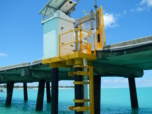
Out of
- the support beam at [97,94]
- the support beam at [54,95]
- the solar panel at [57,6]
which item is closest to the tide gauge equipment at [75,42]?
the solar panel at [57,6]

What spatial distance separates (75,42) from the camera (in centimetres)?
1198


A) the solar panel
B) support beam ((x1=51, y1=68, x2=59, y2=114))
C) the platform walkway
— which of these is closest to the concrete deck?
the platform walkway

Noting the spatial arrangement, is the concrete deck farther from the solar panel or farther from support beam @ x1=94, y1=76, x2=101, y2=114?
the solar panel

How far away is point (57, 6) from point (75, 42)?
3.53 m

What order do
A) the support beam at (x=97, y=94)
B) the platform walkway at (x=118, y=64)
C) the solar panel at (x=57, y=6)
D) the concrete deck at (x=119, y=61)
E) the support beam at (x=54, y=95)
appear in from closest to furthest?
the concrete deck at (x=119, y=61), the platform walkway at (x=118, y=64), the support beam at (x=54, y=95), the solar panel at (x=57, y=6), the support beam at (x=97, y=94)

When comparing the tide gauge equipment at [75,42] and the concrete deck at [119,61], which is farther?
the tide gauge equipment at [75,42]

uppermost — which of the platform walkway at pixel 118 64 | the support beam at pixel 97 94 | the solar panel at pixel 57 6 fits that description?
the solar panel at pixel 57 6

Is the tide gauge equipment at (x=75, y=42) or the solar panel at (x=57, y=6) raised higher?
the solar panel at (x=57, y=6)

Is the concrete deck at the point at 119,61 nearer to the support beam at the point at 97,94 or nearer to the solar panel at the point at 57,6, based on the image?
the support beam at the point at 97,94

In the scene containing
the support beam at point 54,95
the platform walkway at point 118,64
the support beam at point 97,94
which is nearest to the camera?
the platform walkway at point 118,64

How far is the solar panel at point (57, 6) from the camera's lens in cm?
1347

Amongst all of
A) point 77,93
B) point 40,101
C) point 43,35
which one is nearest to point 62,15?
point 43,35

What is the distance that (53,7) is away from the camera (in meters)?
13.8

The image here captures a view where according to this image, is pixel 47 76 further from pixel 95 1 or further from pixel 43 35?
pixel 95 1
